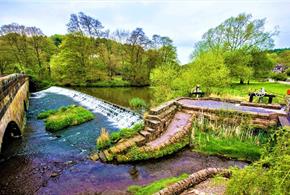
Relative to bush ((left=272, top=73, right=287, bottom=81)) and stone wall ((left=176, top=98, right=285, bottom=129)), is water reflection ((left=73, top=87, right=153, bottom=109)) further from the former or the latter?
bush ((left=272, top=73, right=287, bottom=81))

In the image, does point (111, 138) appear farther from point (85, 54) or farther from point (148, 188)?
point (85, 54)

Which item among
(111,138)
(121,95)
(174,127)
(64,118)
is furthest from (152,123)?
(121,95)

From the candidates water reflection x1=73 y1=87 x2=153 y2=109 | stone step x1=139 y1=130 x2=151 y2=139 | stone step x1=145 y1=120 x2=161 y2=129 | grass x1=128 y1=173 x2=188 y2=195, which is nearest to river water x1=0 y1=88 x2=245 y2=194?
grass x1=128 y1=173 x2=188 y2=195

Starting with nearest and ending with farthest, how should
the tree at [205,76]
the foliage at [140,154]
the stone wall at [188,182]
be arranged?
the stone wall at [188,182], the foliage at [140,154], the tree at [205,76]

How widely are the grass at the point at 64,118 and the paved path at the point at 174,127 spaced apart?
7.70 meters

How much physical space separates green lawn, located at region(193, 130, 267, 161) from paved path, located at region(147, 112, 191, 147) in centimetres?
116

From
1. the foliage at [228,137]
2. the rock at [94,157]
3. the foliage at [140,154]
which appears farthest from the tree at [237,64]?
the rock at [94,157]

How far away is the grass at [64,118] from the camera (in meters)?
16.0

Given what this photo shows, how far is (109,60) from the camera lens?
46.3m

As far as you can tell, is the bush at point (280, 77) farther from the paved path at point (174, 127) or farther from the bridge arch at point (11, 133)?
the bridge arch at point (11, 133)

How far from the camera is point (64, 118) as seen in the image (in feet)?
55.7

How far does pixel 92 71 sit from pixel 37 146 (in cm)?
3265

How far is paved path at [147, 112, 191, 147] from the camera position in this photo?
11680 mm

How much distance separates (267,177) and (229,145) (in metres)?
8.19
